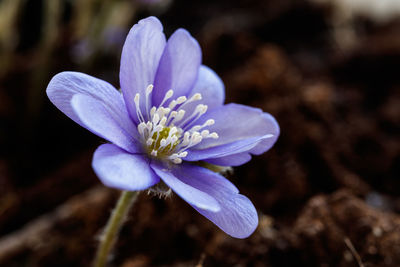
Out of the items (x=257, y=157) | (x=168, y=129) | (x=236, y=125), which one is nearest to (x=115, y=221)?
(x=168, y=129)

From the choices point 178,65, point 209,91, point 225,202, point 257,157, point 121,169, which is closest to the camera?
point 121,169

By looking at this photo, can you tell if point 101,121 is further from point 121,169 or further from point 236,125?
point 236,125

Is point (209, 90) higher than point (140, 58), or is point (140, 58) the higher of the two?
point (140, 58)

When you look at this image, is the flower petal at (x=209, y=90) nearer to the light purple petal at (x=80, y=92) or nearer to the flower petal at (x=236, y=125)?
the flower petal at (x=236, y=125)

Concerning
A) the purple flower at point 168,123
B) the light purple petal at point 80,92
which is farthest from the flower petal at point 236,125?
→ the light purple petal at point 80,92

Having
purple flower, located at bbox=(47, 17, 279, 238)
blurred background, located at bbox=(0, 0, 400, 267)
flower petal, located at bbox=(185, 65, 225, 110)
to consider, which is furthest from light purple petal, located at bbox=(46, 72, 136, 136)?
blurred background, located at bbox=(0, 0, 400, 267)
